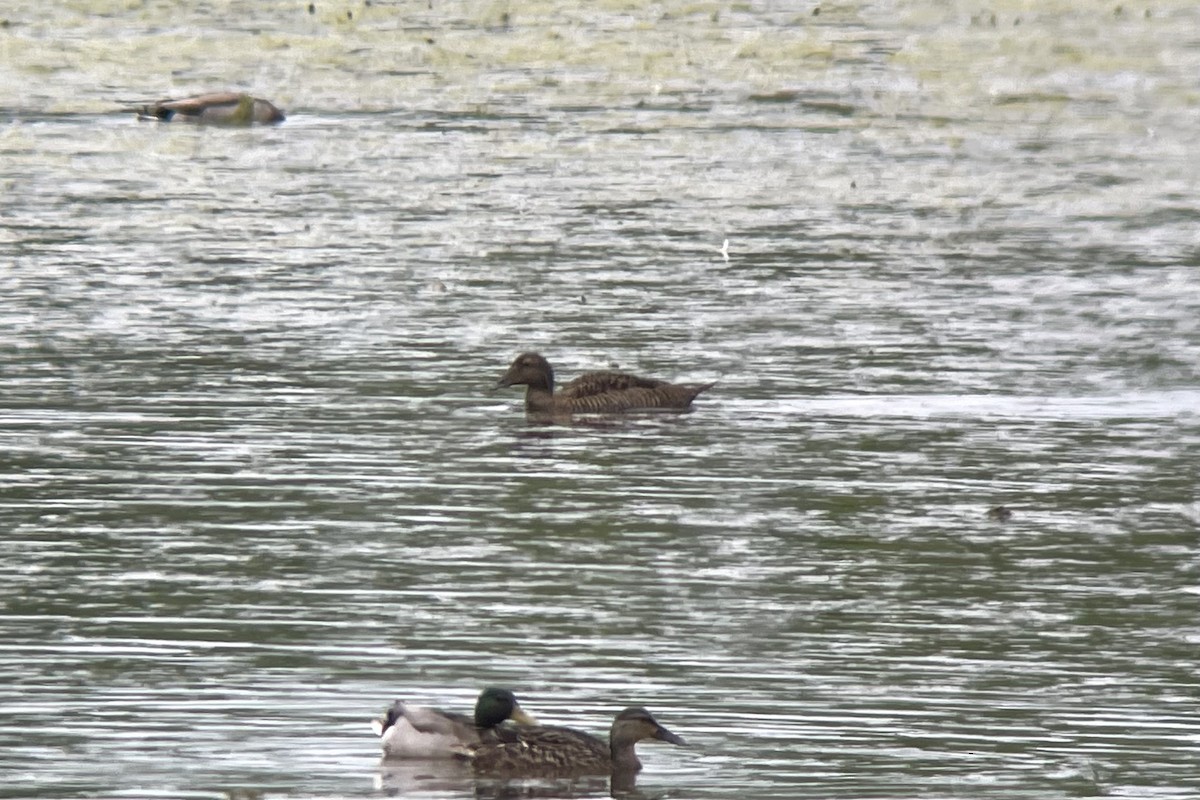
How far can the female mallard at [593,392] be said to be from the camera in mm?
16531

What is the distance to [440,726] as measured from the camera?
952 centimetres

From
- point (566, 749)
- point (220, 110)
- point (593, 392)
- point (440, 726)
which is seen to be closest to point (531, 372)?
point (593, 392)

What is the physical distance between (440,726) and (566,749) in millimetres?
449

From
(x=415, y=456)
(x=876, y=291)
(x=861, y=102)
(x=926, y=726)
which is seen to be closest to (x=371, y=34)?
(x=861, y=102)

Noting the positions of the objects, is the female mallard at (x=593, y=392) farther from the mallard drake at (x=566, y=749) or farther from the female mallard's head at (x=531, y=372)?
the mallard drake at (x=566, y=749)

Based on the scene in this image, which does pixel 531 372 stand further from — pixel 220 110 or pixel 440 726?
pixel 220 110

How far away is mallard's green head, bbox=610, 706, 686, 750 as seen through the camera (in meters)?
9.40

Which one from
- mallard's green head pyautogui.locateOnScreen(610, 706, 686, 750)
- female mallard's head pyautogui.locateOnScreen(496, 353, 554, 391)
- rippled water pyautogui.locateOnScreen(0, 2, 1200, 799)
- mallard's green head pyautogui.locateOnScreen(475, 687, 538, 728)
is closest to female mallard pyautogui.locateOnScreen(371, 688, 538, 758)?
mallard's green head pyautogui.locateOnScreen(475, 687, 538, 728)

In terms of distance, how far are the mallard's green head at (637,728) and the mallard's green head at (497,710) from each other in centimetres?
35

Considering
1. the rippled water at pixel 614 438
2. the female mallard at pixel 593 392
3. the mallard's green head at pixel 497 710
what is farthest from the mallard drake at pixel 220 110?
the mallard's green head at pixel 497 710

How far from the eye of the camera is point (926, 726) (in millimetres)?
9906

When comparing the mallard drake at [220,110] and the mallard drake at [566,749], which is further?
the mallard drake at [220,110]

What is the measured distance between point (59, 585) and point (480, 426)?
472cm

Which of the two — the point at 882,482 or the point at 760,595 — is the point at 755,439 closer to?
the point at 882,482
